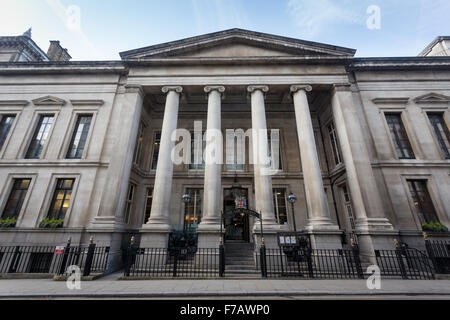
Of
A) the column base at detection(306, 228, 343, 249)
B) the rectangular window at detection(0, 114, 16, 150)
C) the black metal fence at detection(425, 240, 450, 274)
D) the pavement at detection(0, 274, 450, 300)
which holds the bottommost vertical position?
the pavement at detection(0, 274, 450, 300)

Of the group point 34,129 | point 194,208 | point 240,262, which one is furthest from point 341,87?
point 34,129

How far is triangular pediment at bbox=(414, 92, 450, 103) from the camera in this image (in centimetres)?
1350

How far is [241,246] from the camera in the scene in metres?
12.2

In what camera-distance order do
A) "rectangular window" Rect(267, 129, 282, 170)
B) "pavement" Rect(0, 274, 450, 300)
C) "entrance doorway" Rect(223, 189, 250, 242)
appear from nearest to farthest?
"pavement" Rect(0, 274, 450, 300) → "entrance doorway" Rect(223, 189, 250, 242) → "rectangular window" Rect(267, 129, 282, 170)

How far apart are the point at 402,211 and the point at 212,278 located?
11670 millimetres

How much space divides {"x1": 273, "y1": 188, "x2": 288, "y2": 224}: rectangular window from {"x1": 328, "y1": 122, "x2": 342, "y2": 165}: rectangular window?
4.70 meters

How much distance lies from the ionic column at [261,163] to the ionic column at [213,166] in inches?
84.5

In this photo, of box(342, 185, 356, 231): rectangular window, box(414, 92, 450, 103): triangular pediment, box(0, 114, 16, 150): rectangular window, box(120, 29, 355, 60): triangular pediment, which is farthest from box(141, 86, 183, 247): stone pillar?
box(414, 92, 450, 103): triangular pediment

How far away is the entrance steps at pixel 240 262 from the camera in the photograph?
27.7ft

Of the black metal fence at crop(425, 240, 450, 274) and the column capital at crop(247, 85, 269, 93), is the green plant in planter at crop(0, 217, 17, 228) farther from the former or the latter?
the black metal fence at crop(425, 240, 450, 274)

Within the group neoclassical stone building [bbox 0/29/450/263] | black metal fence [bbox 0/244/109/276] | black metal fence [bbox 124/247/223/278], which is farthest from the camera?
neoclassical stone building [bbox 0/29/450/263]

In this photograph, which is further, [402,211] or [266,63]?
[266,63]

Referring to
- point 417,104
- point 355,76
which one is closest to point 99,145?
point 355,76

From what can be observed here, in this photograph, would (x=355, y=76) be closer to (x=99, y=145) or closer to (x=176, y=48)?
(x=176, y=48)
